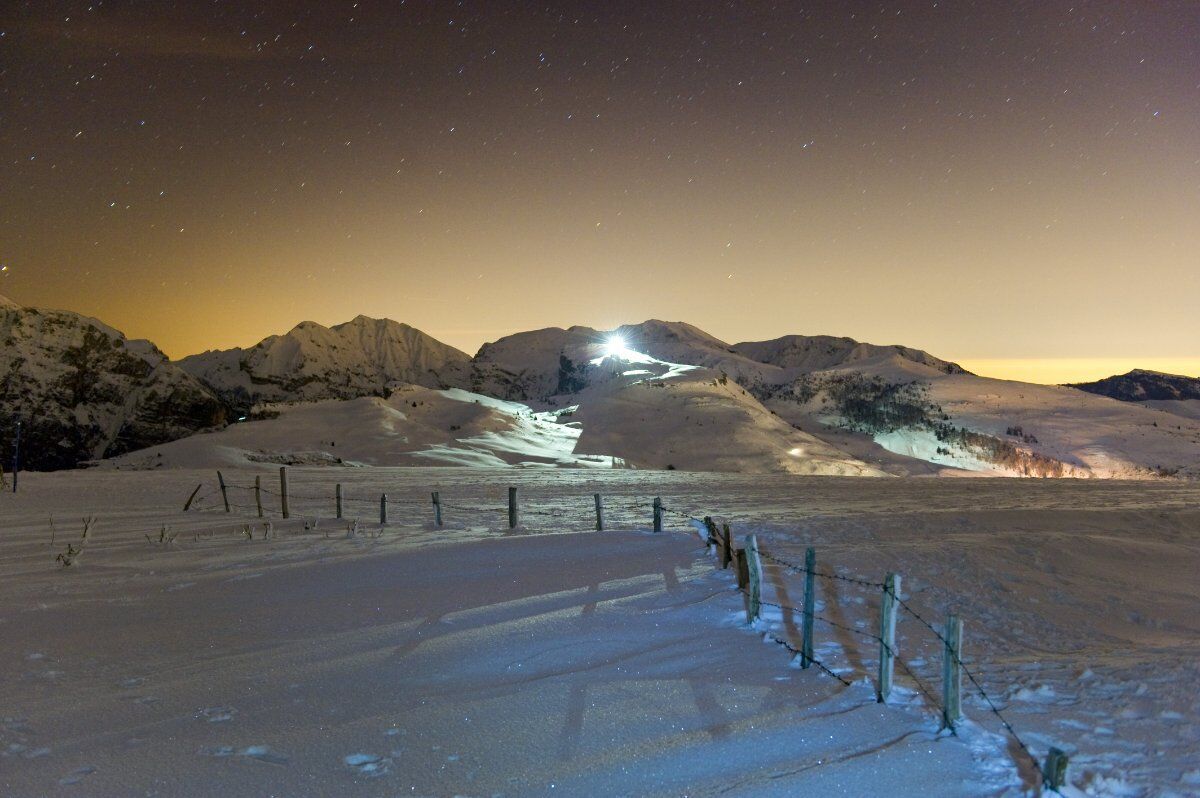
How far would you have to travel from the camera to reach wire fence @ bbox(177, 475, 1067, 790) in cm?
618

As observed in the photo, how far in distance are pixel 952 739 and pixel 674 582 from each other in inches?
237

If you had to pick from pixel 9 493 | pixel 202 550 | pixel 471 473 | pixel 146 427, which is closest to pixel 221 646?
pixel 202 550

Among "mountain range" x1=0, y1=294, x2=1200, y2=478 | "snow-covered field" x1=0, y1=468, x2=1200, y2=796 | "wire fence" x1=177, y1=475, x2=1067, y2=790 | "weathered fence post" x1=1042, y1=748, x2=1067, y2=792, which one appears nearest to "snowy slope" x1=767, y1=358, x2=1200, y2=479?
"mountain range" x1=0, y1=294, x2=1200, y2=478

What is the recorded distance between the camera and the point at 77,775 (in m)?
5.57

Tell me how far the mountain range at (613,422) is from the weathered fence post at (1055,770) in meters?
38.7

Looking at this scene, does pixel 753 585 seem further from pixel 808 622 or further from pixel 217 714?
pixel 217 714

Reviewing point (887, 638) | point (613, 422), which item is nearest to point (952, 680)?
point (887, 638)

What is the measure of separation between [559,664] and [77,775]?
4299 millimetres

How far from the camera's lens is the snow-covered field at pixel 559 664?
5.61 m

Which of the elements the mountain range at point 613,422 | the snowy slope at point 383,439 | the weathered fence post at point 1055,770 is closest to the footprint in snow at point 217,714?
the weathered fence post at point 1055,770

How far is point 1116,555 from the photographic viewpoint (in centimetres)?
1644

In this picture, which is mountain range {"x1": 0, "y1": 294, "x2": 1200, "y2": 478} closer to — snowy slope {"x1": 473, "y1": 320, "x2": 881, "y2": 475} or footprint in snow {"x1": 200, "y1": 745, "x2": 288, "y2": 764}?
snowy slope {"x1": 473, "y1": 320, "x2": 881, "y2": 475}

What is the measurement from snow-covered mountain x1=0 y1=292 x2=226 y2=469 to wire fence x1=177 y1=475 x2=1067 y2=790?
384 ft

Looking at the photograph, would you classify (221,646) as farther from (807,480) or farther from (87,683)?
(807,480)
